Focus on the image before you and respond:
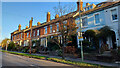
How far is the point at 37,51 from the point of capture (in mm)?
24672

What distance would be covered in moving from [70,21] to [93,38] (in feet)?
15.2

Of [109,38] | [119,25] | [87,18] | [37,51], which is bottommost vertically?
[37,51]

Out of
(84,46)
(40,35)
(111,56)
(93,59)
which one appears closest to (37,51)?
(40,35)

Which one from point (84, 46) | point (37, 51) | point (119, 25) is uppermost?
point (119, 25)

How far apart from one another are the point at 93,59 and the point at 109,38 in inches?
178

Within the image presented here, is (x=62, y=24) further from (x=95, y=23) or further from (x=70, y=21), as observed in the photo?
(x=95, y=23)

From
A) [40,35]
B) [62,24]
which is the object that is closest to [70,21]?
[62,24]

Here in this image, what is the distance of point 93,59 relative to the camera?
1285 cm

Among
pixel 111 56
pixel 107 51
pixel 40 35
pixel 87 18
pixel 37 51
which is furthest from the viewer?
pixel 40 35

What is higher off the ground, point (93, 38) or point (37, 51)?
point (93, 38)

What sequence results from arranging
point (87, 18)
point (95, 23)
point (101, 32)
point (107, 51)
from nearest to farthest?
point (107, 51) → point (101, 32) → point (95, 23) → point (87, 18)

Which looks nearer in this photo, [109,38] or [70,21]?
[70,21]

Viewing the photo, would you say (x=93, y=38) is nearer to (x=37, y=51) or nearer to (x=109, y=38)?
(x=109, y=38)

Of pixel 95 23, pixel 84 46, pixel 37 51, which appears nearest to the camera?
pixel 84 46
